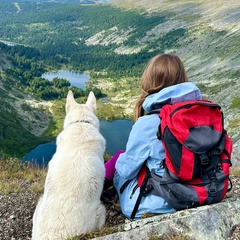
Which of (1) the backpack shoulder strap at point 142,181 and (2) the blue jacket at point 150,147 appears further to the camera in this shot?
(1) the backpack shoulder strap at point 142,181

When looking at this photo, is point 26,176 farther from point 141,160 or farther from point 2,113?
point 2,113

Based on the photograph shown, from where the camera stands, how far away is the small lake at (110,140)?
251ft

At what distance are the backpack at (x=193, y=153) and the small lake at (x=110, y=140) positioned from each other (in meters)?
65.4

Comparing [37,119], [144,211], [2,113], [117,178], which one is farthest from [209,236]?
[37,119]

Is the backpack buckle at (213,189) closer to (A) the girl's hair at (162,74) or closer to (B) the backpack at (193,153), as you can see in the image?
(B) the backpack at (193,153)

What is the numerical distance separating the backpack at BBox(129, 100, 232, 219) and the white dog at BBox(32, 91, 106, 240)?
1205 millimetres

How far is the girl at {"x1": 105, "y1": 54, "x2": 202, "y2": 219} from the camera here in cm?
501

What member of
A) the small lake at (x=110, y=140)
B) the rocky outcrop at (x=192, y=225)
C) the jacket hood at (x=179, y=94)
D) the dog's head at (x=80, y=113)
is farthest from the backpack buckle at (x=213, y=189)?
the small lake at (x=110, y=140)

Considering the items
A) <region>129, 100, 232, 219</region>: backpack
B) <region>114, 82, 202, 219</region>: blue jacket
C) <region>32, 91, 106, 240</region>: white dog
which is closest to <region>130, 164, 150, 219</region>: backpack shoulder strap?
<region>114, 82, 202, 219</region>: blue jacket

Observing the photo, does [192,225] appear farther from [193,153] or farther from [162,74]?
[162,74]

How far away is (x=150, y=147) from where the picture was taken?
5055mm

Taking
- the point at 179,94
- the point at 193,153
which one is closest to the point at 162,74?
the point at 179,94

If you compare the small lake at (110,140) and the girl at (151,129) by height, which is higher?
the girl at (151,129)

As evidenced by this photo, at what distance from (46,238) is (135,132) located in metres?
2.14
